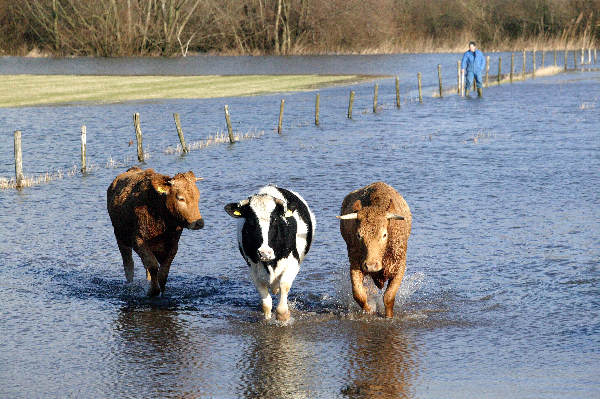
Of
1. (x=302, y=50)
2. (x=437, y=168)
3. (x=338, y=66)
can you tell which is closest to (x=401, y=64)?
(x=338, y=66)

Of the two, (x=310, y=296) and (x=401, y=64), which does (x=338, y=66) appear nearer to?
(x=401, y=64)

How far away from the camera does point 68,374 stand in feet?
29.6

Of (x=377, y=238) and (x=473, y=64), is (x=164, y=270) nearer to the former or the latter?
(x=377, y=238)

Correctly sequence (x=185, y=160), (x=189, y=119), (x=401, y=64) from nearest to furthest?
(x=185, y=160) < (x=189, y=119) < (x=401, y=64)

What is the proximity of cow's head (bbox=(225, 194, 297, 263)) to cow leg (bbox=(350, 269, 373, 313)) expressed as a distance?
2.50 ft

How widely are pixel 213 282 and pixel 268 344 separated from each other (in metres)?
2.92

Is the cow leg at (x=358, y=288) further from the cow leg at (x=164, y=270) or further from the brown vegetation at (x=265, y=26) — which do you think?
the brown vegetation at (x=265, y=26)

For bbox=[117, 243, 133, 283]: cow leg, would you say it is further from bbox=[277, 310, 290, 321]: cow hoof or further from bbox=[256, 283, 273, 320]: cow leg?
bbox=[277, 310, 290, 321]: cow hoof

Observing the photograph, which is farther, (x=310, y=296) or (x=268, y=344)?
(x=310, y=296)

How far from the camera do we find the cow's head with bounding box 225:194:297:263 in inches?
394

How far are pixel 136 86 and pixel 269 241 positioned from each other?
4612 centimetres

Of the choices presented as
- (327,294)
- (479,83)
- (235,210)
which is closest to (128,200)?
(235,210)

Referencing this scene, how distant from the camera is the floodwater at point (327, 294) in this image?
8789 millimetres

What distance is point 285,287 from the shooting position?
10.2 meters
